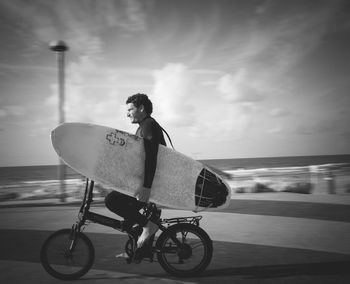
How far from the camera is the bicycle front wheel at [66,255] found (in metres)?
3.02

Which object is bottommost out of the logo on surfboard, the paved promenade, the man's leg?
the paved promenade

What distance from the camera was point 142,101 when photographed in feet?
10.5

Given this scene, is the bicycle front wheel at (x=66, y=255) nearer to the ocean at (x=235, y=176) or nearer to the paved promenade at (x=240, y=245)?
the paved promenade at (x=240, y=245)

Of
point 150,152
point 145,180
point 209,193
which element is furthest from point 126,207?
point 209,193

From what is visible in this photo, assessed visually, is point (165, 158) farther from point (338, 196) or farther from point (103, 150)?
point (338, 196)

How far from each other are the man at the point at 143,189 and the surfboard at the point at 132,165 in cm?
20

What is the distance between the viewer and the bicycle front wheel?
3.02 meters

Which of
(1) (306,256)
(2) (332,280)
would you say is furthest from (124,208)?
(1) (306,256)

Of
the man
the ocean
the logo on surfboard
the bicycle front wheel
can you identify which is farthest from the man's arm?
the ocean

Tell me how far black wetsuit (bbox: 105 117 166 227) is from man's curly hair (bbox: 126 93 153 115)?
0.16 metres

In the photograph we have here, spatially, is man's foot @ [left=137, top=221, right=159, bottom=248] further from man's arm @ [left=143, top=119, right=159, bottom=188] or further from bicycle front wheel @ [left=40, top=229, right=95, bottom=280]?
bicycle front wheel @ [left=40, top=229, right=95, bottom=280]

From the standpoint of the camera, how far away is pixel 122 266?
3.46 m

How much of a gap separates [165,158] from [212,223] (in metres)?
3.22

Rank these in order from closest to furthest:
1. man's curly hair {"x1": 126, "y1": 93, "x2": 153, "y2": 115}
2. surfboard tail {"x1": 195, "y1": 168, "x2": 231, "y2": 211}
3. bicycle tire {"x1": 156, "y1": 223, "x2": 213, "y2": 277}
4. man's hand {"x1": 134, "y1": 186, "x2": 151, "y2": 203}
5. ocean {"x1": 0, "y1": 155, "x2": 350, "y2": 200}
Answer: man's hand {"x1": 134, "y1": 186, "x2": 151, "y2": 203}
bicycle tire {"x1": 156, "y1": 223, "x2": 213, "y2": 277}
man's curly hair {"x1": 126, "y1": 93, "x2": 153, "y2": 115}
surfboard tail {"x1": 195, "y1": 168, "x2": 231, "y2": 211}
ocean {"x1": 0, "y1": 155, "x2": 350, "y2": 200}
